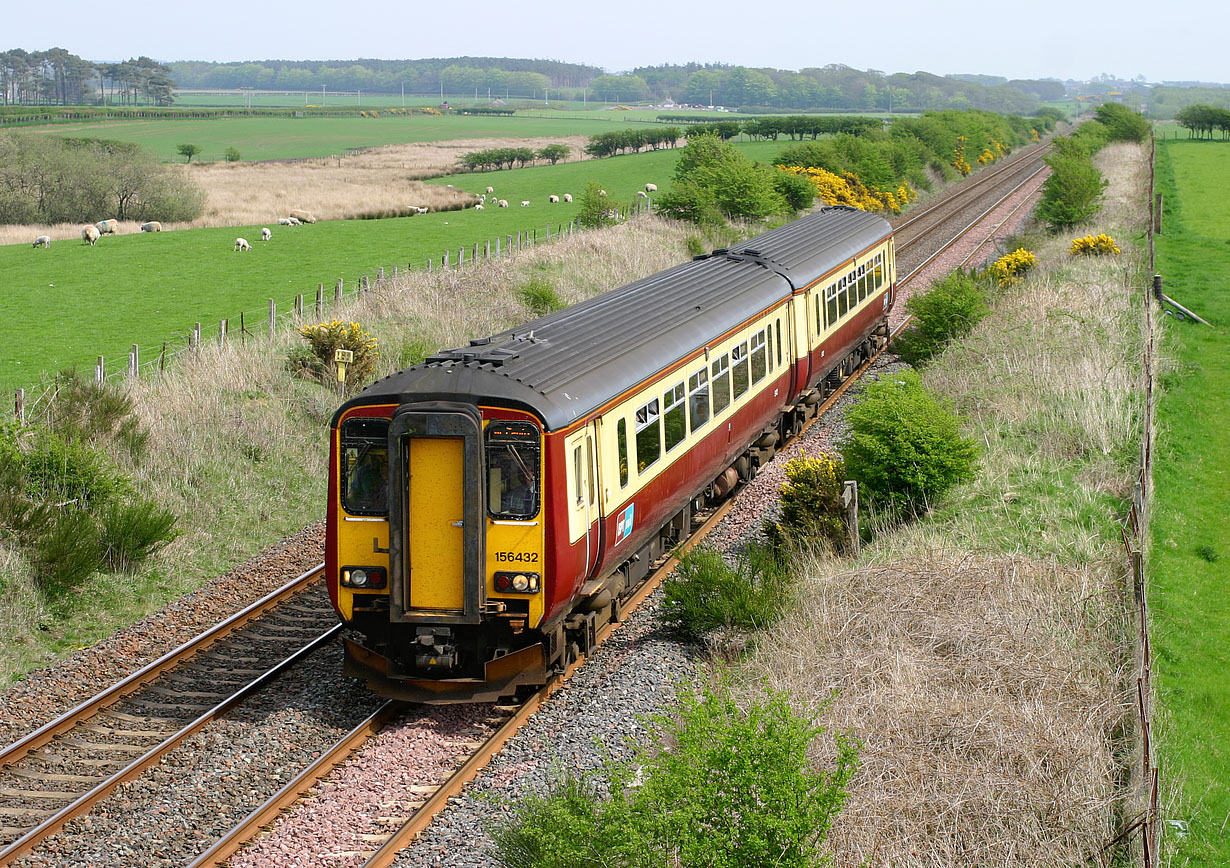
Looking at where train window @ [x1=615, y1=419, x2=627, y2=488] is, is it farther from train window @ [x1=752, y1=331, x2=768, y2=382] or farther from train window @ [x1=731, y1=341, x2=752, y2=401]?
train window @ [x1=752, y1=331, x2=768, y2=382]

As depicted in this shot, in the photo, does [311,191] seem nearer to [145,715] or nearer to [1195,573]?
[145,715]

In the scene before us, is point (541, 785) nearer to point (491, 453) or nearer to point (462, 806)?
point (462, 806)

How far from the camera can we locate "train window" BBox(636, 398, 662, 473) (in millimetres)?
12117

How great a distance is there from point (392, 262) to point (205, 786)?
1202 inches

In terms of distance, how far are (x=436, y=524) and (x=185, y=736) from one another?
2.89m

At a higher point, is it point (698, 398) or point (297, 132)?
A: point (297, 132)

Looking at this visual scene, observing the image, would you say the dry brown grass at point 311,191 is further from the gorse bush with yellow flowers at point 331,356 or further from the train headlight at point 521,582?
the train headlight at point 521,582

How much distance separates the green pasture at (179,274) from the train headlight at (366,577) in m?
14.4

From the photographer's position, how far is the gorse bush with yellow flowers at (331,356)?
2134 cm

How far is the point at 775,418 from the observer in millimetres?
18078

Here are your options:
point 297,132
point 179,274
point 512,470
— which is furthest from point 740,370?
point 297,132

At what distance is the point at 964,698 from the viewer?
9523 mm

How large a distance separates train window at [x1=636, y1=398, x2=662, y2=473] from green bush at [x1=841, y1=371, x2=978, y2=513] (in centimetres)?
363

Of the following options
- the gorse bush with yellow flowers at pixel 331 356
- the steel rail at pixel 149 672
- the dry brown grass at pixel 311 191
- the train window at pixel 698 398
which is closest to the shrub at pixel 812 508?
the train window at pixel 698 398
